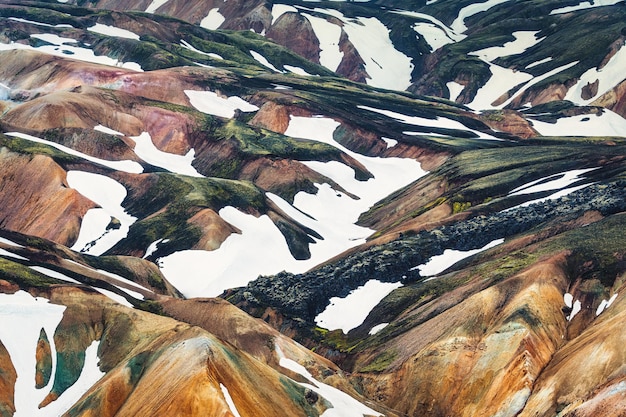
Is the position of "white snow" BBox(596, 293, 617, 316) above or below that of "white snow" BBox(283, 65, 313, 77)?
below

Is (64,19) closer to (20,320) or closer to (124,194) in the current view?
(124,194)

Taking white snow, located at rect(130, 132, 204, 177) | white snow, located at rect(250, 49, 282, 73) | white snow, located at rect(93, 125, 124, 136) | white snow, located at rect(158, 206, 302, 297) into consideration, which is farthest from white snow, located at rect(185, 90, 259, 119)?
white snow, located at rect(250, 49, 282, 73)

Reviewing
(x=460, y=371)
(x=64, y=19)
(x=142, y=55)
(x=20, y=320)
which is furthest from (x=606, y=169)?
(x=64, y=19)

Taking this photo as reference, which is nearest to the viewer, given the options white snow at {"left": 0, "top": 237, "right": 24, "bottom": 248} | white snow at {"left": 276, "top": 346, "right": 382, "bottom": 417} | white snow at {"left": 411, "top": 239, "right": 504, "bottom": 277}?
white snow at {"left": 276, "top": 346, "right": 382, "bottom": 417}

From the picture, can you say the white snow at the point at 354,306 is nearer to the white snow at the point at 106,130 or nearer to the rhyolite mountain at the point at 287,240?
the rhyolite mountain at the point at 287,240

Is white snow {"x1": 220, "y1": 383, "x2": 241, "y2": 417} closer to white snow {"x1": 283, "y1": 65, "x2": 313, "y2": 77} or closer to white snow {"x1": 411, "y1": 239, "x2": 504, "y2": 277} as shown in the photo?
white snow {"x1": 411, "y1": 239, "x2": 504, "y2": 277}

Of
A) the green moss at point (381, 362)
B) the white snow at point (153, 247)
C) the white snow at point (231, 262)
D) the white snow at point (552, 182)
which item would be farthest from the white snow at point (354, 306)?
the white snow at point (153, 247)

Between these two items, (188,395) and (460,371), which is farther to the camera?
(460,371)
